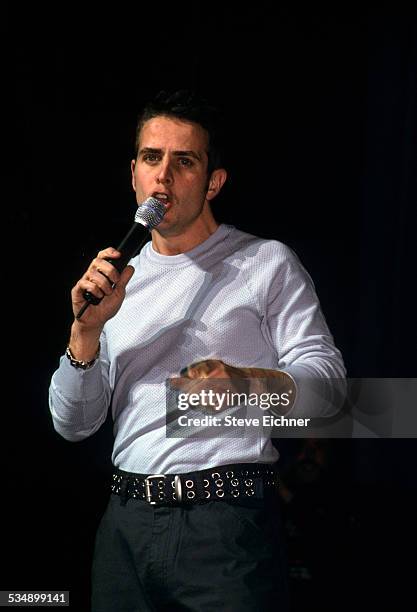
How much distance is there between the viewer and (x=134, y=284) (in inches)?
81.4

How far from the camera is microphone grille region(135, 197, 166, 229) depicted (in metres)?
1.81

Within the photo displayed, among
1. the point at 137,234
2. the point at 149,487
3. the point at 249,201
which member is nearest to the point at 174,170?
the point at 137,234

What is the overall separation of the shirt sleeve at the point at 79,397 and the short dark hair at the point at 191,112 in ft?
1.92

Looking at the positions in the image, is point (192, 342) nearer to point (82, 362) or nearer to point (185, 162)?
point (82, 362)

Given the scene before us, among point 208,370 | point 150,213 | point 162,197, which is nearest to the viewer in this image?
point 208,370

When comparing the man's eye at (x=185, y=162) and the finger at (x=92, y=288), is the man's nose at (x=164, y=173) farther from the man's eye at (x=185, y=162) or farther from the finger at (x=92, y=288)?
the finger at (x=92, y=288)

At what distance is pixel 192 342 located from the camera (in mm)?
1908

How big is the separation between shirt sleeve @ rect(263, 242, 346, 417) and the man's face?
0.23 m

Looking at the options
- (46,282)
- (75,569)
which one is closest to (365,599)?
(75,569)

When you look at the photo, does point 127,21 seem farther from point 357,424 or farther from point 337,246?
point 357,424

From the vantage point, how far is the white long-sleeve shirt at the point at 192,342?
183cm

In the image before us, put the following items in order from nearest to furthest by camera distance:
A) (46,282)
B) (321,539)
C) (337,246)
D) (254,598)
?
(254,598) → (46,282) → (337,246) → (321,539)

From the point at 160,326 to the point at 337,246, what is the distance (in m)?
1.64

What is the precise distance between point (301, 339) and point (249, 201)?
143 cm
